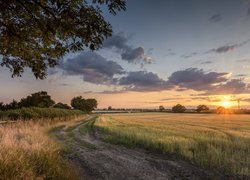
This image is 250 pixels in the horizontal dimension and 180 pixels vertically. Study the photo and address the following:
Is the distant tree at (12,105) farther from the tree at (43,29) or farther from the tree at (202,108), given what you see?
the tree at (202,108)

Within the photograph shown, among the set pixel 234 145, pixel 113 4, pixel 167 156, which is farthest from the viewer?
pixel 234 145

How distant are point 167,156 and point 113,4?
10.4 m

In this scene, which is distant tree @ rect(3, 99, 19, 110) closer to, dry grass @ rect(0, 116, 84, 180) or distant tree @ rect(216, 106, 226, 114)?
dry grass @ rect(0, 116, 84, 180)

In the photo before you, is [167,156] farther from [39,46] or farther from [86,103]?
[86,103]

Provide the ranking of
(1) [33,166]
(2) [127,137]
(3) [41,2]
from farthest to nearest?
(2) [127,137] → (1) [33,166] → (3) [41,2]

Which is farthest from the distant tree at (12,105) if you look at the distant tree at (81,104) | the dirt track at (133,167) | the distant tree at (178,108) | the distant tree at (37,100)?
the distant tree at (178,108)

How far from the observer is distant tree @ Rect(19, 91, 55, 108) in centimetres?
8825

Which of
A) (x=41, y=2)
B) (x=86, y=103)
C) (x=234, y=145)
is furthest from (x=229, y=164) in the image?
(x=86, y=103)

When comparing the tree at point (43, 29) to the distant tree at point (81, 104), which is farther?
the distant tree at point (81, 104)

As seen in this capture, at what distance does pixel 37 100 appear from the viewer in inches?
3743

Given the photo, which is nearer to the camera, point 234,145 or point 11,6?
point 11,6

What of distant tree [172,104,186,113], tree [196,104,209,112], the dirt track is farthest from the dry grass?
distant tree [172,104,186,113]

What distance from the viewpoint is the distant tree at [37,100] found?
88.2 metres

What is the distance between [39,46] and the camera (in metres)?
10.0
